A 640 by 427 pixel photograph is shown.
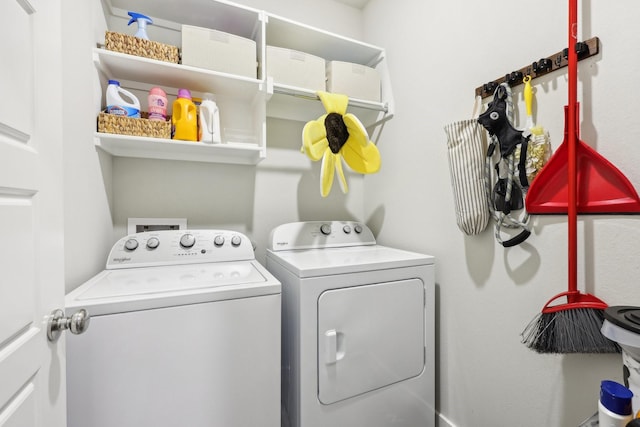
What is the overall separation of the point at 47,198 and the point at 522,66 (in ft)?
5.45

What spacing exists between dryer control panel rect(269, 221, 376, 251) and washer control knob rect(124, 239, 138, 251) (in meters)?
0.69

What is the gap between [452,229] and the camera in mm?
1409

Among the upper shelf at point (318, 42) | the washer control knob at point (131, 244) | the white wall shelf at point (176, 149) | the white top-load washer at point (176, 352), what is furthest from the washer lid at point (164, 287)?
the upper shelf at point (318, 42)

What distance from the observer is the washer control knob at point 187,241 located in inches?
56.9

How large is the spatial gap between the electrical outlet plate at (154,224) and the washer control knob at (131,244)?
17 cm

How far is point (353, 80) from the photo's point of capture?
5.69ft

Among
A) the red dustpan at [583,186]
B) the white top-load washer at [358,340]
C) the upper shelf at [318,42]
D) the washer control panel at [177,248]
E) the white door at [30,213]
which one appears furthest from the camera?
the upper shelf at [318,42]

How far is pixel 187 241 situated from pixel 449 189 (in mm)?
1396

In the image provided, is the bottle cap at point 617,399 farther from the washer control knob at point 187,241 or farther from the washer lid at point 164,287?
the washer control knob at point 187,241

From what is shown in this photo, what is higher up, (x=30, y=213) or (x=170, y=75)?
(x=170, y=75)

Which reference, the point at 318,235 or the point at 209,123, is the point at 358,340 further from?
the point at 209,123

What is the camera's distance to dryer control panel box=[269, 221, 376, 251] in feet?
5.41

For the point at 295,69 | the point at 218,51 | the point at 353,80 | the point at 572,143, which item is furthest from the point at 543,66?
the point at 218,51

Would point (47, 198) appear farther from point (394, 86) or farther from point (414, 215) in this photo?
point (394, 86)
